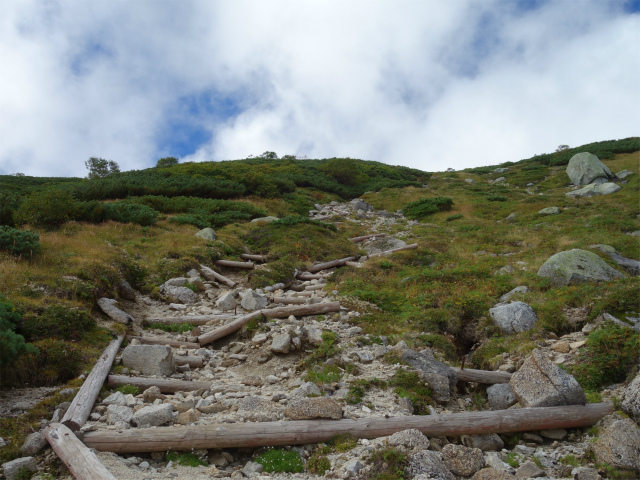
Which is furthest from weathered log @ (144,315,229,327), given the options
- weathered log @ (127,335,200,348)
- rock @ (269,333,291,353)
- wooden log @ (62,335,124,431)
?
rock @ (269,333,291,353)

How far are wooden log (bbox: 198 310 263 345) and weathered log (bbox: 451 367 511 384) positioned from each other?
578 centimetres

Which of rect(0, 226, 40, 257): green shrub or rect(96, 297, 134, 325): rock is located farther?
rect(0, 226, 40, 257): green shrub

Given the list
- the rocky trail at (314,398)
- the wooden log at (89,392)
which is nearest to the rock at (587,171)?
the rocky trail at (314,398)

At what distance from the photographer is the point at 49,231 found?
15.8 m

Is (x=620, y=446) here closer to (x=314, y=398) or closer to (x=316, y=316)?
(x=314, y=398)

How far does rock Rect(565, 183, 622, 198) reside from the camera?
32.1 meters

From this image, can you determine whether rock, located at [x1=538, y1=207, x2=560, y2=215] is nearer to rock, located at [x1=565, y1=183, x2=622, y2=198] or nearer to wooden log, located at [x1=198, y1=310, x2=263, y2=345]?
rock, located at [x1=565, y1=183, x2=622, y2=198]

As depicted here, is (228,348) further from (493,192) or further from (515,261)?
(493,192)

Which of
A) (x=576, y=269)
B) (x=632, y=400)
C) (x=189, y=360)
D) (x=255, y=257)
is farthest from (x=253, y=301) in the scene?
(x=576, y=269)

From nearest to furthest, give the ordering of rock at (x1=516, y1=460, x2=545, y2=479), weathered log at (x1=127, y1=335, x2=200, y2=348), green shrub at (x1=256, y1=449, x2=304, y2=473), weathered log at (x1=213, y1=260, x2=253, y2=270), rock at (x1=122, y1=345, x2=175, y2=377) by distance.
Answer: rock at (x1=516, y1=460, x2=545, y2=479)
green shrub at (x1=256, y1=449, x2=304, y2=473)
rock at (x1=122, y1=345, x2=175, y2=377)
weathered log at (x1=127, y1=335, x2=200, y2=348)
weathered log at (x1=213, y1=260, x2=253, y2=270)

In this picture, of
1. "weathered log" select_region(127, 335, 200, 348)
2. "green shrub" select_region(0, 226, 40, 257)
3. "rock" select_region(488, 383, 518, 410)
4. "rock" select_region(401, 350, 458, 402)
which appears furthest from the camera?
"green shrub" select_region(0, 226, 40, 257)

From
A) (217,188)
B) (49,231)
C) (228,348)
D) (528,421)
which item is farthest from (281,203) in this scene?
(528,421)

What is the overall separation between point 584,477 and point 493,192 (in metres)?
37.6

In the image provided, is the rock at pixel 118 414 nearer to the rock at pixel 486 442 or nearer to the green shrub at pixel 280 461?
the green shrub at pixel 280 461
